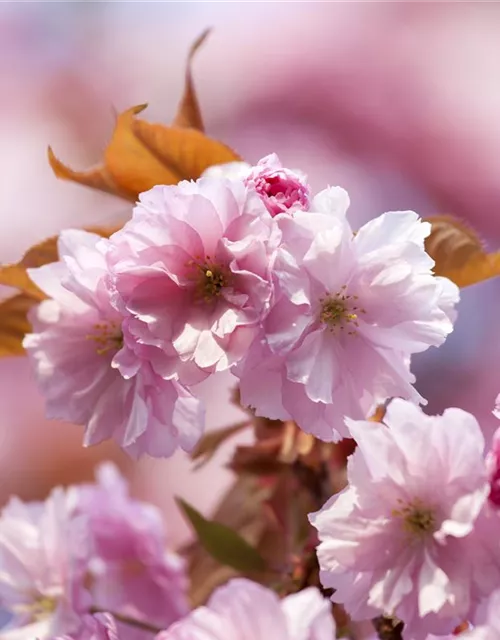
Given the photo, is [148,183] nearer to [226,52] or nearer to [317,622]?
[317,622]

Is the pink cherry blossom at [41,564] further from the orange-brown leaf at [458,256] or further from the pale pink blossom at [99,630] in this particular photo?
the orange-brown leaf at [458,256]

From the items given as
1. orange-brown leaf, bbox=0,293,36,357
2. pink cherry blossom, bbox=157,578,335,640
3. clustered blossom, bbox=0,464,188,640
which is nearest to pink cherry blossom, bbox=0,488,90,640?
clustered blossom, bbox=0,464,188,640

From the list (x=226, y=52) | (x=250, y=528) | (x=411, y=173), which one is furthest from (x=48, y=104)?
(x=250, y=528)

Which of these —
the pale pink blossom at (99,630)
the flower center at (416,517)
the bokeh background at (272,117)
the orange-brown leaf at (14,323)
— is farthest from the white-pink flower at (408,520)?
the bokeh background at (272,117)

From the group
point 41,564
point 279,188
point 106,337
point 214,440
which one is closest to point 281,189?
point 279,188

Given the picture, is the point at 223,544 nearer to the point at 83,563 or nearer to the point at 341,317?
the point at 83,563

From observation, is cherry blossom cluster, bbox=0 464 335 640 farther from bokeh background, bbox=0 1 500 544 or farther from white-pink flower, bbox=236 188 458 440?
bokeh background, bbox=0 1 500 544

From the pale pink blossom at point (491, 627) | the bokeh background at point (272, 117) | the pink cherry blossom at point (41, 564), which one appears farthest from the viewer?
the bokeh background at point (272, 117)
